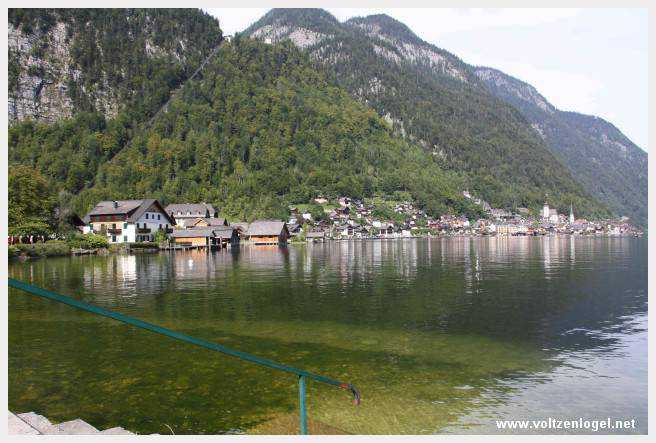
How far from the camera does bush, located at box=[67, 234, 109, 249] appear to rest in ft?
257

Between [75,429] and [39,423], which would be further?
[75,429]

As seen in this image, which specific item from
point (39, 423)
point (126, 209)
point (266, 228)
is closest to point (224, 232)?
point (266, 228)

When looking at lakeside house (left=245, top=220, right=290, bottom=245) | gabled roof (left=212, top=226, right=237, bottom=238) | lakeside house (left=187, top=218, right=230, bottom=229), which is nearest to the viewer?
gabled roof (left=212, top=226, right=237, bottom=238)

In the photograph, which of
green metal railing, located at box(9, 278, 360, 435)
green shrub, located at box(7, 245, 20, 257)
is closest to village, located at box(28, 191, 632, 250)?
green shrub, located at box(7, 245, 20, 257)

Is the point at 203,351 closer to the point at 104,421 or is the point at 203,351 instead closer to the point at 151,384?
the point at 151,384

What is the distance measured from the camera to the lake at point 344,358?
12430mm

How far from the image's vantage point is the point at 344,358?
17.1 m

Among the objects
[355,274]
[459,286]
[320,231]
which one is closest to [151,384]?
[459,286]

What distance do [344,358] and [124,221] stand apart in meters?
92.8

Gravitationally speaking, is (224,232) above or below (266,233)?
above

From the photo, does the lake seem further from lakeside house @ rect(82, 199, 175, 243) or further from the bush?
lakeside house @ rect(82, 199, 175, 243)

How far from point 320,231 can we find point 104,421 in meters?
158

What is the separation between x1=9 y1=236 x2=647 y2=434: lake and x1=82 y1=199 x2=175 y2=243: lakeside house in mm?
69556

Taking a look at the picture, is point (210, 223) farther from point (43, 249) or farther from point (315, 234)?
point (43, 249)
